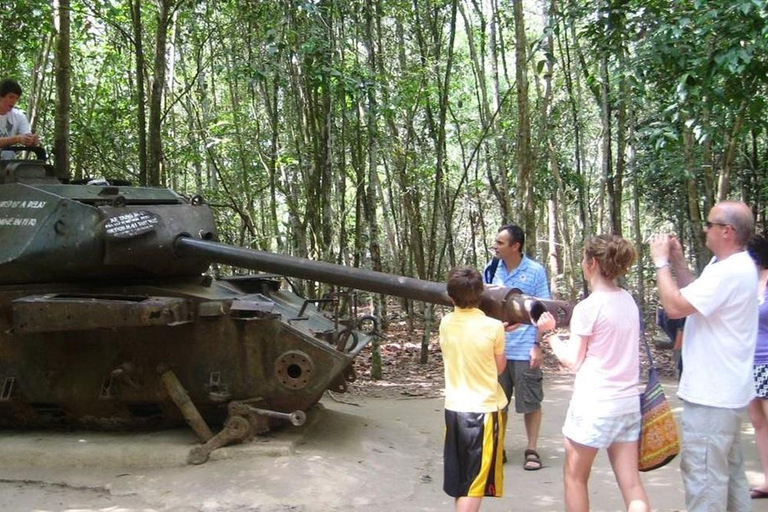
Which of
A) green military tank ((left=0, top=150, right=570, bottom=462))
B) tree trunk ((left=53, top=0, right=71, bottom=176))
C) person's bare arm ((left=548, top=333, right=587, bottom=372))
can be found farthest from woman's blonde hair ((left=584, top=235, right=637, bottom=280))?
tree trunk ((left=53, top=0, right=71, bottom=176))

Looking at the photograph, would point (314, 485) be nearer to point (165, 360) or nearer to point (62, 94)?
point (165, 360)

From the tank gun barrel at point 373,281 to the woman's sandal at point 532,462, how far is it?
173cm

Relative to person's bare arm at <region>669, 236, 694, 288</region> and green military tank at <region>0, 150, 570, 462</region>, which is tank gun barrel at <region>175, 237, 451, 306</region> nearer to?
green military tank at <region>0, 150, 570, 462</region>

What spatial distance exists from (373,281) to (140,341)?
1918mm

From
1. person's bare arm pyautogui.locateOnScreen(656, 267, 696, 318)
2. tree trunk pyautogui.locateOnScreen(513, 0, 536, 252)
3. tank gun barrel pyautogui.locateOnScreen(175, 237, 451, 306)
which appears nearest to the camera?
person's bare arm pyautogui.locateOnScreen(656, 267, 696, 318)

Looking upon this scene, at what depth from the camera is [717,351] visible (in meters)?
3.62

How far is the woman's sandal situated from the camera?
5.84 meters

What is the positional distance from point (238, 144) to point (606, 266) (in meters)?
8.88

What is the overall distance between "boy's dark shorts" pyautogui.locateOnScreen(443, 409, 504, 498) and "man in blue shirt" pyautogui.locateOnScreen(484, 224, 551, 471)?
1.82 meters

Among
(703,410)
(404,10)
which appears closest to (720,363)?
(703,410)

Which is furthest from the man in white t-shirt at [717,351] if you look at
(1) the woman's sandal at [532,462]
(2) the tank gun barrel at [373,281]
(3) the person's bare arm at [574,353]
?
(1) the woman's sandal at [532,462]

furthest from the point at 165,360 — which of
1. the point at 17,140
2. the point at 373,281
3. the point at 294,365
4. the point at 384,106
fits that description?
the point at 384,106

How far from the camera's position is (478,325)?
13.1ft

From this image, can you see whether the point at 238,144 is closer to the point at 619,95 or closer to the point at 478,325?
the point at 619,95
